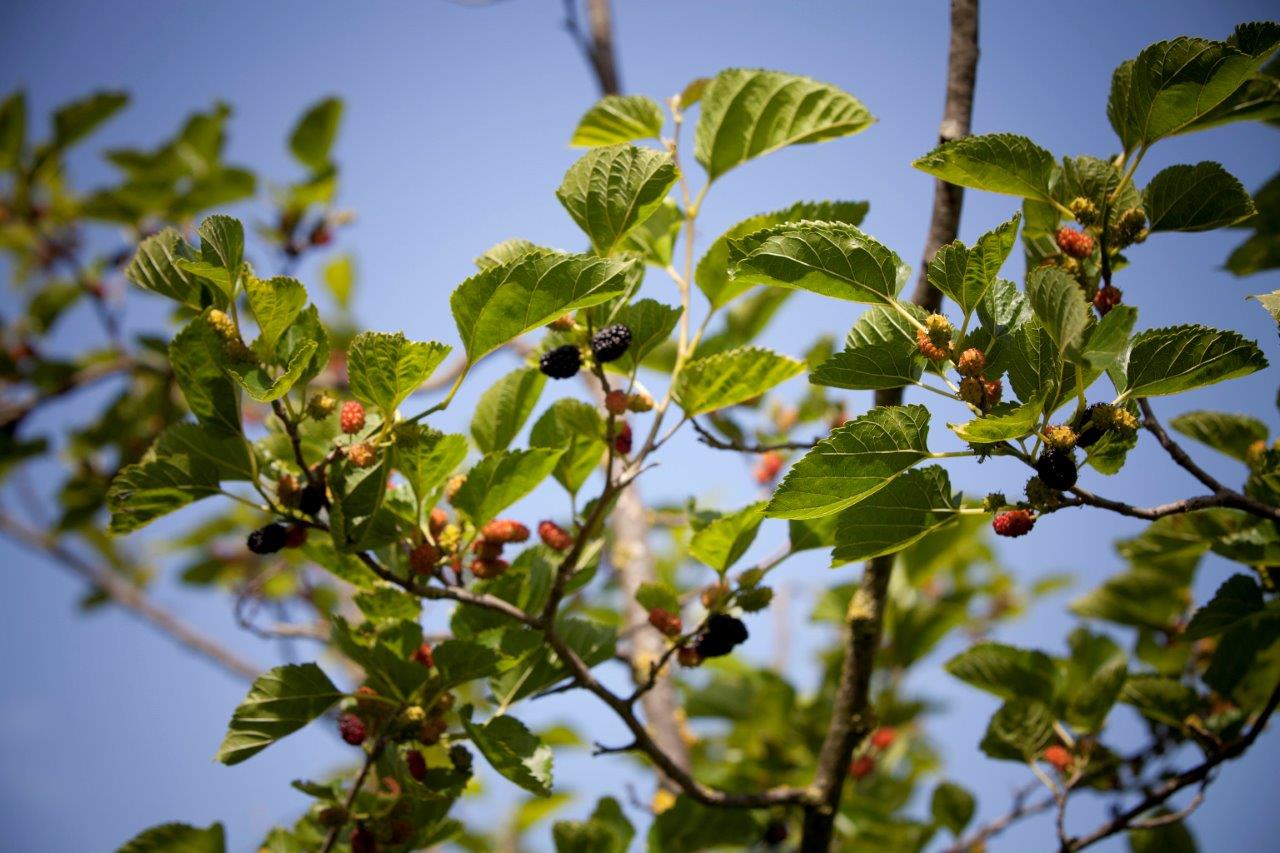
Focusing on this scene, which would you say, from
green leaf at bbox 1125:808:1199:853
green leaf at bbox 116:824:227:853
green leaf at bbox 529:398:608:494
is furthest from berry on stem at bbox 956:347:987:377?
green leaf at bbox 1125:808:1199:853

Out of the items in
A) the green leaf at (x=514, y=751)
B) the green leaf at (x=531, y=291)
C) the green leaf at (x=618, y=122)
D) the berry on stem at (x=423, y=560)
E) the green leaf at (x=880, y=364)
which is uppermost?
the green leaf at (x=618, y=122)

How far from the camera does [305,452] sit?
1.46m

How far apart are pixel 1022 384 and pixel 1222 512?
876mm

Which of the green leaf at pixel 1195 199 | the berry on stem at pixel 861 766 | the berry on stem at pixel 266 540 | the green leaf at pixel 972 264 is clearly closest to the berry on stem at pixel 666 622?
the berry on stem at pixel 266 540

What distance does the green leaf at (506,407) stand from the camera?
1477mm

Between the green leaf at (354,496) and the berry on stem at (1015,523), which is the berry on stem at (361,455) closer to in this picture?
the green leaf at (354,496)

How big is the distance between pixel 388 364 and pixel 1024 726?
149 centimetres

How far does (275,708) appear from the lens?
1359mm

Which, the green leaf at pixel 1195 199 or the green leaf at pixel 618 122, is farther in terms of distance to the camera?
the green leaf at pixel 618 122

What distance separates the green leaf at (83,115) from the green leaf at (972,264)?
3.22 m

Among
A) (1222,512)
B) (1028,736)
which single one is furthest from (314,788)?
(1222,512)

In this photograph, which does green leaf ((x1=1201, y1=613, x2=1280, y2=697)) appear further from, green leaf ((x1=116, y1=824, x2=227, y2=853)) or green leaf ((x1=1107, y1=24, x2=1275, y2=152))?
green leaf ((x1=116, y1=824, x2=227, y2=853))

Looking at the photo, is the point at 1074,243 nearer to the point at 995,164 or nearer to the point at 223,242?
the point at 995,164

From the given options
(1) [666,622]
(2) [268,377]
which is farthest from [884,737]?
(2) [268,377]
